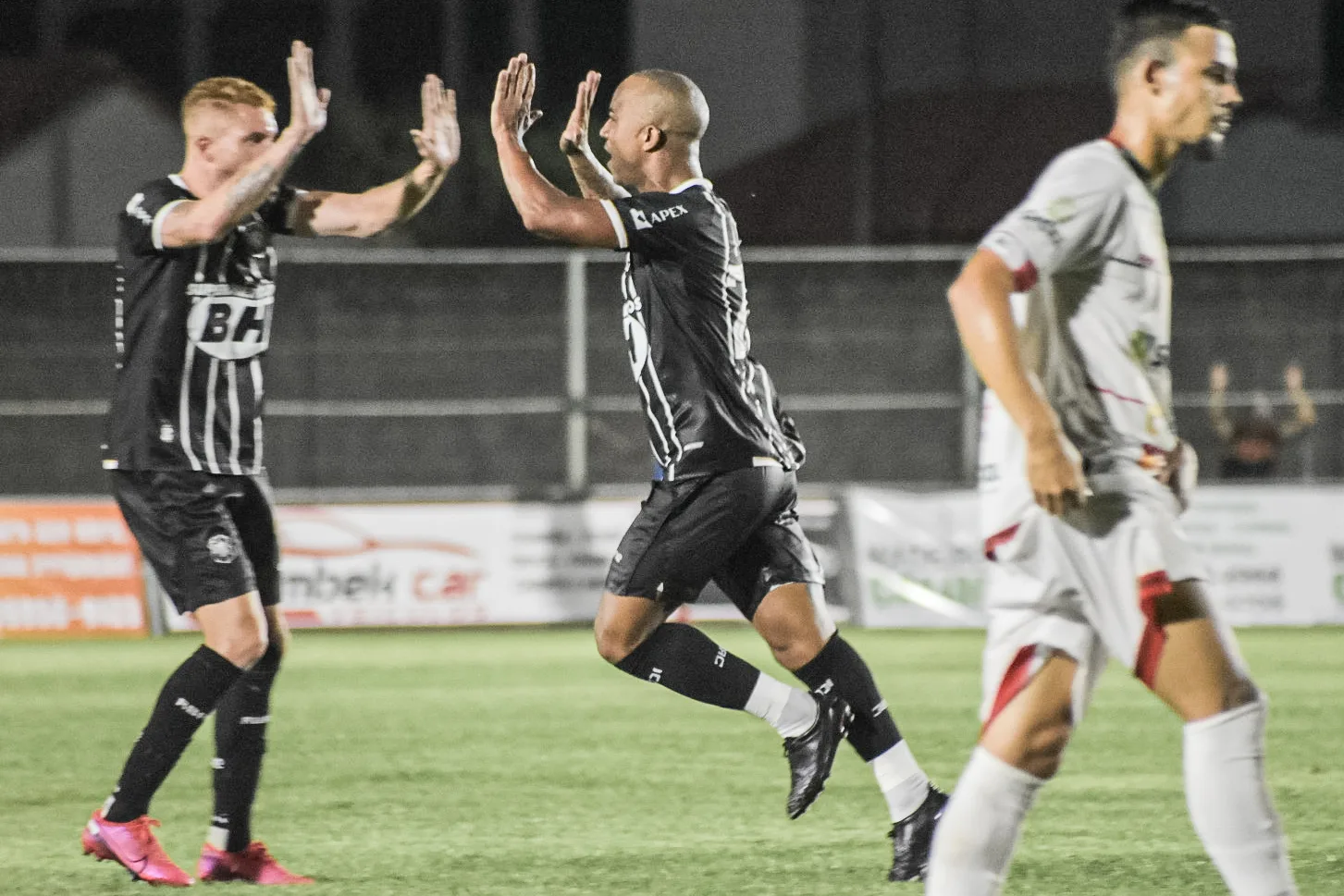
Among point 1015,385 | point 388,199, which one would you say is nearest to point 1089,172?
point 1015,385

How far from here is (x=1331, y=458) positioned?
27.0m

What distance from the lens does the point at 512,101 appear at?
5734 millimetres

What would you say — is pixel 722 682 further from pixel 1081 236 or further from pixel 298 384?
pixel 298 384

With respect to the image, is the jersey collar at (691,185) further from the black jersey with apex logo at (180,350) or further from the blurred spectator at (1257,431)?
the blurred spectator at (1257,431)

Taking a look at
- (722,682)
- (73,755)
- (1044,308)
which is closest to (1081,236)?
(1044,308)

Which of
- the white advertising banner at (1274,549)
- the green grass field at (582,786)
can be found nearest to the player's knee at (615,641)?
the green grass field at (582,786)

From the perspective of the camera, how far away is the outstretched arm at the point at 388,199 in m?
6.20

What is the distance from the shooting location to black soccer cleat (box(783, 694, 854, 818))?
5.95 metres

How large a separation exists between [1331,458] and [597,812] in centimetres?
2163

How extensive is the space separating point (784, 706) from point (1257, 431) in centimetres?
1374

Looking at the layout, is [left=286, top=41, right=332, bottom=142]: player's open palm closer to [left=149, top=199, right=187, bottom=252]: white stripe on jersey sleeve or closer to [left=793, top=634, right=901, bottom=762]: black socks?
[left=149, top=199, right=187, bottom=252]: white stripe on jersey sleeve

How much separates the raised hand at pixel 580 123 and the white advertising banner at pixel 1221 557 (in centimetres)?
955

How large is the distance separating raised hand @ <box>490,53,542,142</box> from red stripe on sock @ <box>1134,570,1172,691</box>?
7.62ft

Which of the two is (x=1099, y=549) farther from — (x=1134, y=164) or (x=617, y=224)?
(x=617, y=224)
